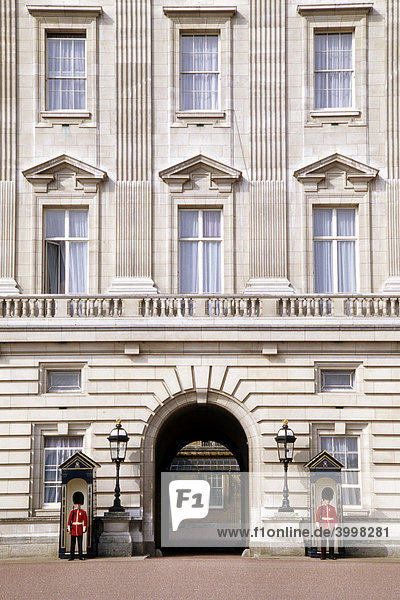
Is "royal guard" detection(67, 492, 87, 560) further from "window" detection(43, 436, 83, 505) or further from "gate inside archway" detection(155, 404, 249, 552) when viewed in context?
"gate inside archway" detection(155, 404, 249, 552)

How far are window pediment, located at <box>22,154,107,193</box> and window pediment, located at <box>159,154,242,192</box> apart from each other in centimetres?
179

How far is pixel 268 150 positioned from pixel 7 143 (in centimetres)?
691

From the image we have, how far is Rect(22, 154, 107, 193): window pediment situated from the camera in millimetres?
32500

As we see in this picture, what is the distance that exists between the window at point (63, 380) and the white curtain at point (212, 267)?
4.16m

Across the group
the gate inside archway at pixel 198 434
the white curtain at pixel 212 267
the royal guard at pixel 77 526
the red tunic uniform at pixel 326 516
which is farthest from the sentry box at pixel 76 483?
the white curtain at pixel 212 267

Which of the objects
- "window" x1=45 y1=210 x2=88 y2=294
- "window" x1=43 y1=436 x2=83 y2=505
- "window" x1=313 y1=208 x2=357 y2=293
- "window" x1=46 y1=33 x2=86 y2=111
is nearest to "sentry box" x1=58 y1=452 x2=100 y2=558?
"window" x1=43 y1=436 x2=83 y2=505

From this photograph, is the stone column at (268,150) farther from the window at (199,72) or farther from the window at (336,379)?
the window at (336,379)

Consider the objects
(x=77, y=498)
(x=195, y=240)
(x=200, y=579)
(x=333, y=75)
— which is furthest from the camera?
(x=333, y=75)

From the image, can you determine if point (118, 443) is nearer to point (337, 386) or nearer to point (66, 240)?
point (66, 240)

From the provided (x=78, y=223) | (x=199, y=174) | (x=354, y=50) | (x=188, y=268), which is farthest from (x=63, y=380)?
(x=354, y=50)

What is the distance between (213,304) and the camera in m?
31.8

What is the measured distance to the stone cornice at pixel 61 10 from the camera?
33.1 meters

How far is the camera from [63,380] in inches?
1257

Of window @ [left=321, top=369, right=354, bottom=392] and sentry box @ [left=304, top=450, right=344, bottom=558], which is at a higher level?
window @ [left=321, top=369, right=354, bottom=392]
